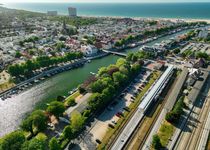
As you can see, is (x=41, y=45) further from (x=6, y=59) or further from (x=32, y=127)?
(x=32, y=127)

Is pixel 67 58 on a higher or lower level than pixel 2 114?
higher

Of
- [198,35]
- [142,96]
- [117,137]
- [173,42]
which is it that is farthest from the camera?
[198,35]

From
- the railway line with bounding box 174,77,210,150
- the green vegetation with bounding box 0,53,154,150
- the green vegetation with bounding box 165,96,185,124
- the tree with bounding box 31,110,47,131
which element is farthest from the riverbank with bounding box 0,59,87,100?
the railway line with bounding box 174,77,210,150

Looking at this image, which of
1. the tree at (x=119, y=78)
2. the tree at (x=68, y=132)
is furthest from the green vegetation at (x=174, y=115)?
the tree at (x=68, y=132)

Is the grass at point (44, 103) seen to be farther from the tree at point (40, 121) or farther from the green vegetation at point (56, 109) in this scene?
the tree at point (40, 121)

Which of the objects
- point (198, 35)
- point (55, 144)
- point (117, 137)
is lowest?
point (117, 137)

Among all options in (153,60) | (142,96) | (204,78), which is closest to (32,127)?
(142,96)
